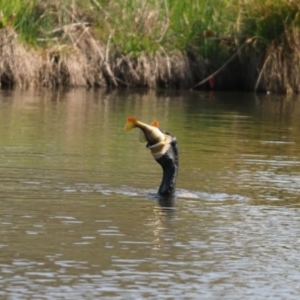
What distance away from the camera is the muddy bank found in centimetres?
2722

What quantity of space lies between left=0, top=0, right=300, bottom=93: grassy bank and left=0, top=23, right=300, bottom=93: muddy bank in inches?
0.9

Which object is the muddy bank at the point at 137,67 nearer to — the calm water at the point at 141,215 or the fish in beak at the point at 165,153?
the calm water at the point at 141,215

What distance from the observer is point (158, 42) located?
28172 millimetres

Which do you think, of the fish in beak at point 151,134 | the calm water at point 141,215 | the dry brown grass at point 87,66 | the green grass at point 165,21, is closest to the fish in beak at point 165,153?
the fish in beak at point 151,134

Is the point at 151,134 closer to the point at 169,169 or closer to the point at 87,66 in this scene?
the point at 169,169

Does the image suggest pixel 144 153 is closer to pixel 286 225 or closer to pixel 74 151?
pixel 74 151

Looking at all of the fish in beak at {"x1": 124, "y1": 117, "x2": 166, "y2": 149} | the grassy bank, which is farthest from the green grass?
the fish in beak at {"x1": 124, "y1": 117, "x2": 166, "y2": 149}

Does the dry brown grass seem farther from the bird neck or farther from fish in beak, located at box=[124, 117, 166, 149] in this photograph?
fish in beak, located at box=[124, 117, 166, 149]

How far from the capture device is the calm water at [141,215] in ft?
24.0

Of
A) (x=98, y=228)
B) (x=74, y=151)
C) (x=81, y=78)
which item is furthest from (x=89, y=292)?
(x=81, y=78)

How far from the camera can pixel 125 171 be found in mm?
12125

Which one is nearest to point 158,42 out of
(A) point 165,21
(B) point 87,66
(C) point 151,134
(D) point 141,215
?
(A) point 165,21

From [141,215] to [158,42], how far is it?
18896 millimetres

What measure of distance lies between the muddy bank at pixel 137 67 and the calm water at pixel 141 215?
375 inches
